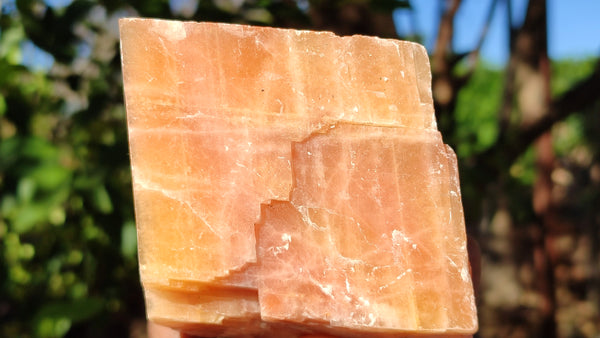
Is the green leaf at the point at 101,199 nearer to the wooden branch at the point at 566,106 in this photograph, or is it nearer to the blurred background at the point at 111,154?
the blurred background at the point at 111,154

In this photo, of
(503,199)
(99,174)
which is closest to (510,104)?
(503,199)

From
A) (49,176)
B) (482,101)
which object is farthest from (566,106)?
(482,101)

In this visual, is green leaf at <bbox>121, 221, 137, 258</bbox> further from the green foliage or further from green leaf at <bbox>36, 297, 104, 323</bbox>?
the green foliage

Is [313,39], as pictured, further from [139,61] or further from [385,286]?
[385,286]

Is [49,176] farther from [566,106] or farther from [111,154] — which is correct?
[566,106]

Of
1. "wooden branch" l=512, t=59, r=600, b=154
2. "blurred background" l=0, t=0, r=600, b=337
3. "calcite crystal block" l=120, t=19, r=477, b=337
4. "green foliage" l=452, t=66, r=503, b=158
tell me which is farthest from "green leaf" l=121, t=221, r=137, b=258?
"green foliage" l=452, t=66, r=503, b=158

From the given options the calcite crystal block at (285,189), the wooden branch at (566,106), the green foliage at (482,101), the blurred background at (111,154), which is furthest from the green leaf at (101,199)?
the green foliage at (482,101)
